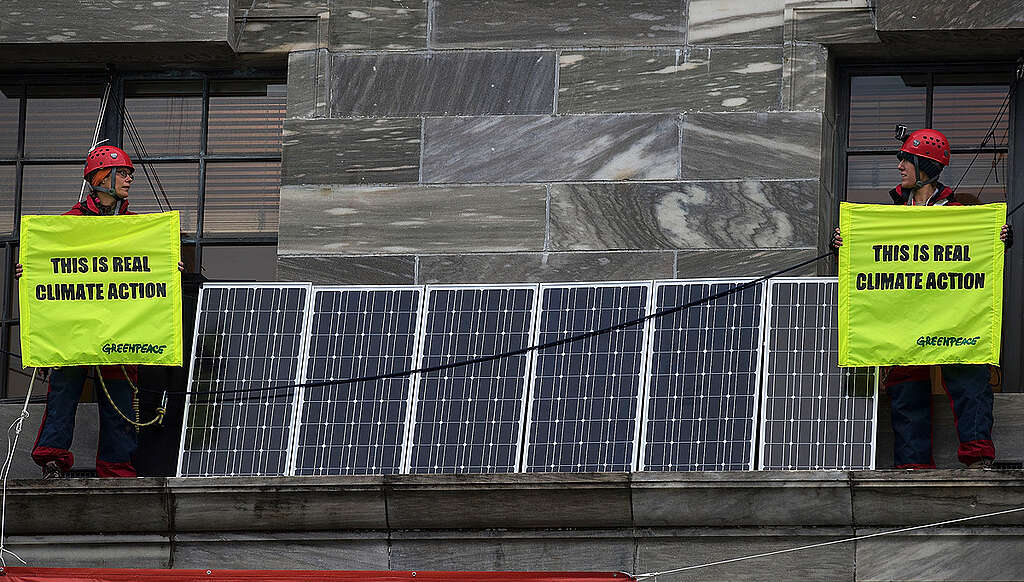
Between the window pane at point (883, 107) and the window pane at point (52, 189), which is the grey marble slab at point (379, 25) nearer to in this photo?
the window pane at point (52, 189)

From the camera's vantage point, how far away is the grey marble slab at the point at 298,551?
1406cm

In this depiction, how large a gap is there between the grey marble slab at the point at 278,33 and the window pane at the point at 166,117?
0.71 m

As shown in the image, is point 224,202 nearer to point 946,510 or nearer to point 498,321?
point 498,321

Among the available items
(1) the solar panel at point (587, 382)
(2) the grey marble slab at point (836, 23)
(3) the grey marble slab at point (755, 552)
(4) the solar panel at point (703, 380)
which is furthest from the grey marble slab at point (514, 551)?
(2) the grey marble slab at point (836, 23)

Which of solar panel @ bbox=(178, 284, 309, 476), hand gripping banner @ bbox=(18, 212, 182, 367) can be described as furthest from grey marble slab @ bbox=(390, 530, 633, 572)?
hand gripping banner @ bbox=(18, 212, 182, 367)

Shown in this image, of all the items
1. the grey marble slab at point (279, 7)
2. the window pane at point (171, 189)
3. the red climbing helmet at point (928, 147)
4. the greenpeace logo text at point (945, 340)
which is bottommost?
the greenpeace logo text at point (945, 340)

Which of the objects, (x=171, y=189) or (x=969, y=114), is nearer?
(x=969, y=114)

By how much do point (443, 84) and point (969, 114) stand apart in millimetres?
3846

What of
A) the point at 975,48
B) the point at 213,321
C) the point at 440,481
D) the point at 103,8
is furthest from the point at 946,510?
the point at 103,8

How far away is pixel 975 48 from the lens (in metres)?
15.8

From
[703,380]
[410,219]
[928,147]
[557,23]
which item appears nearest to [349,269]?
[410,219]

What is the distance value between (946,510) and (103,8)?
23.9 feet

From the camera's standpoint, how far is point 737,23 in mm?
15797

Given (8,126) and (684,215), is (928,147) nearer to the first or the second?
(684,215)
